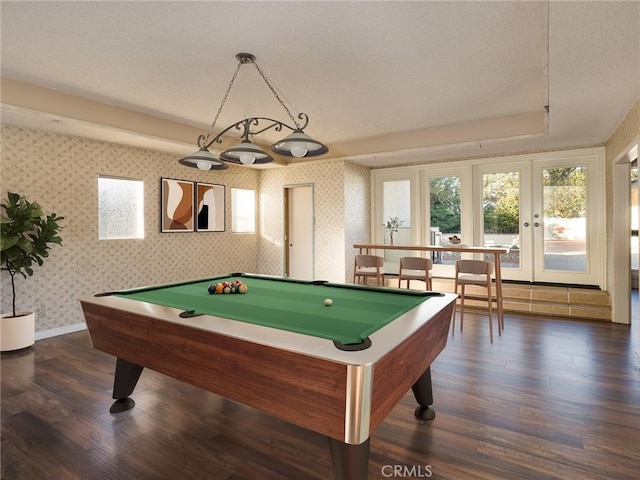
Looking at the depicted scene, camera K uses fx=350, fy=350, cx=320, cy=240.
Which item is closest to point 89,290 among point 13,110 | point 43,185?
point 43,185

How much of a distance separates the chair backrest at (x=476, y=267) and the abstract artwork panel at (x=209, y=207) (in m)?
4.00

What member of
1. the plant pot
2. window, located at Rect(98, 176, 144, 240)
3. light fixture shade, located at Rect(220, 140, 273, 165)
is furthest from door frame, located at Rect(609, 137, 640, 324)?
the plant pot

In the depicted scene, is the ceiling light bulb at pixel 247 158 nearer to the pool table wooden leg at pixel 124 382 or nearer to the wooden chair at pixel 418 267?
the pool table wooden leg at pixel 124 382

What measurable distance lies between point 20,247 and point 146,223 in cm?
164

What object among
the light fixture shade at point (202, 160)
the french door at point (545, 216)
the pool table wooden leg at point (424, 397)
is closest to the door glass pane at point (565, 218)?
the french door at point (545, 216)

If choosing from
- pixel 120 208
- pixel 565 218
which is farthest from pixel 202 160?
pixel 565 218

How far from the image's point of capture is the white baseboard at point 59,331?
4.08 meters

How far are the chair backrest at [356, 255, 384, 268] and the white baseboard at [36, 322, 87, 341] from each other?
3587 mm

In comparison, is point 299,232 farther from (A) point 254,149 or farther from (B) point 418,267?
(A) point 254,149

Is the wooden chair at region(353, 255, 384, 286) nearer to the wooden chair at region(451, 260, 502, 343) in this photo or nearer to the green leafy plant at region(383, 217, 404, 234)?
the wooden chair at region(451, 260, 502, 343)

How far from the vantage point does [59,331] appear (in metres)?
4.23

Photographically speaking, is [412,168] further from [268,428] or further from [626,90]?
[268,428]

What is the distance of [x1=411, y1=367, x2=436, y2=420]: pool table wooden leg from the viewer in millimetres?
2301

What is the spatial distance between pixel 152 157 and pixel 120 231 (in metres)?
1.17
